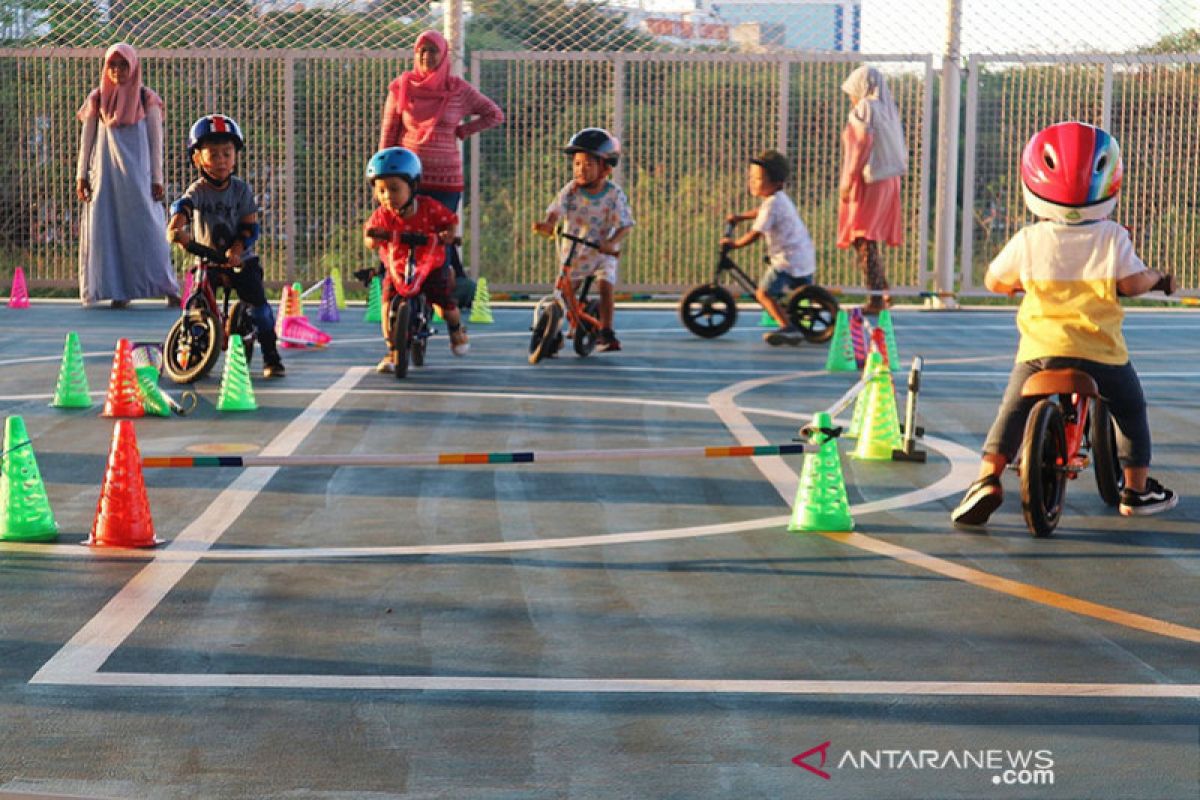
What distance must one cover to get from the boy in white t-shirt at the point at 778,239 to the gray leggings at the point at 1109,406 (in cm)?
961

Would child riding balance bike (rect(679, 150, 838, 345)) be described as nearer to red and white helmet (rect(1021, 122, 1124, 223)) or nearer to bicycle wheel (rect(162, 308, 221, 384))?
bicycle wheel (rect(162, 308, 221, 384))

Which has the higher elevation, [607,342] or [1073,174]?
[1073,174]

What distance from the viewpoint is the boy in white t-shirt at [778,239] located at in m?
19.3

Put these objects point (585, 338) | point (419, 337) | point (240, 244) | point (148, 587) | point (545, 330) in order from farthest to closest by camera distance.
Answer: point (585, 338), point (545, 330), point (419, 337), point (240, 244), point (148, 587)

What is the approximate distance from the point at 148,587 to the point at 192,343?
746cm

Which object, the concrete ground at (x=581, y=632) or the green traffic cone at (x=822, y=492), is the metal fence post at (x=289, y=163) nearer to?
the concrete ground at (x=581, y=632)

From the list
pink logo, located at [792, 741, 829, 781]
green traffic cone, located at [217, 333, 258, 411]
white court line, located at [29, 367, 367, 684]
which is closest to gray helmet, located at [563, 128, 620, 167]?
green traffic cone, located at [217, 333, 258, 411]

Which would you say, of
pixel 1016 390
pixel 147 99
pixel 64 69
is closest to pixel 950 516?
pixel 1016 390

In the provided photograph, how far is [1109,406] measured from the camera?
31.4 ft

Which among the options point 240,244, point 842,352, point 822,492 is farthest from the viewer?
point 842,352

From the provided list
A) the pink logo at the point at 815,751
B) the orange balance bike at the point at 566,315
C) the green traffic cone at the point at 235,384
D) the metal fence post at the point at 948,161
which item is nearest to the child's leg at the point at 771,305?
the orange balance bike at the point at 566,315

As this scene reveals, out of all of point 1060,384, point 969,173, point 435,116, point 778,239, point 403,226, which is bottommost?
point 1060,384

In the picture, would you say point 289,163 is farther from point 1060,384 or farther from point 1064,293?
point 1060,384

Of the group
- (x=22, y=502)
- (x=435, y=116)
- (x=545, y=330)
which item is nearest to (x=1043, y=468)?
(x=22, y=502)
